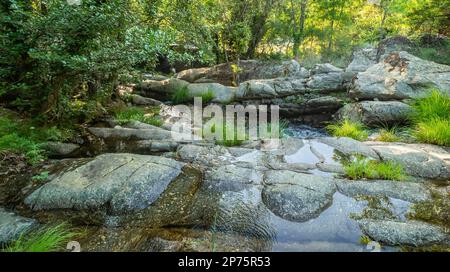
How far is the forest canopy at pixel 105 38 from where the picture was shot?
4434 millimetres

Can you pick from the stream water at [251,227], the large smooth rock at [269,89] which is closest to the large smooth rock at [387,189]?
the stream water at [251,227]

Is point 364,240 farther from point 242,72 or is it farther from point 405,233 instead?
point 242,72

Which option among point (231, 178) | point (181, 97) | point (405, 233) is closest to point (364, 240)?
point (405, 233)

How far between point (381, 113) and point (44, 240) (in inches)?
315

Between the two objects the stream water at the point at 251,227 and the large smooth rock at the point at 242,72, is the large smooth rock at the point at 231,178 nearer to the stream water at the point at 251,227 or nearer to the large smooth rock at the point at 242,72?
the stream water at the point at 251,227

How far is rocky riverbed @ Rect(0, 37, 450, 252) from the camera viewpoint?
3098 millimetres

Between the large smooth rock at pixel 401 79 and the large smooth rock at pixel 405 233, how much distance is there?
592cm

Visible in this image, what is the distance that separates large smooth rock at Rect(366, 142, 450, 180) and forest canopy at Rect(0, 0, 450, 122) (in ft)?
14.4

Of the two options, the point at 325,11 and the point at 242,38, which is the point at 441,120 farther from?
the point at 325,11

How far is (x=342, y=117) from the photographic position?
28.3 feet

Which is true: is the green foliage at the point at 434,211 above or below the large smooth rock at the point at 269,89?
below

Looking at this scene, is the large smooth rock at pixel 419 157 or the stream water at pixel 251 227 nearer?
the stream water at pixel 251 227

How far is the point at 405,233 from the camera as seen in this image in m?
3.08
